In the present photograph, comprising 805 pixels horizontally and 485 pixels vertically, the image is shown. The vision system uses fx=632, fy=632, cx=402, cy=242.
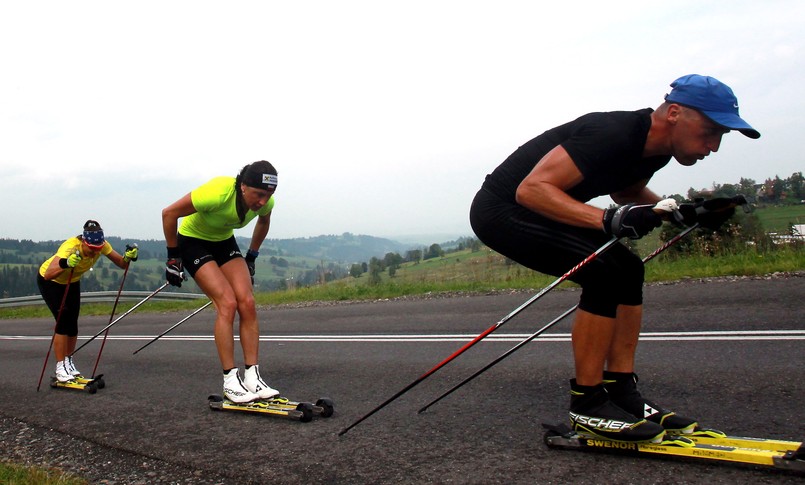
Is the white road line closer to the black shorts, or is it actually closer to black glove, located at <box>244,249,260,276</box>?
black glove, located at <box>244,249,260,276</box>

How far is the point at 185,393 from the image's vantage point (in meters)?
5.54

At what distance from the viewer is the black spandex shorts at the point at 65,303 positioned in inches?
266

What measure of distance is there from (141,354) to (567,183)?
7.18 metres

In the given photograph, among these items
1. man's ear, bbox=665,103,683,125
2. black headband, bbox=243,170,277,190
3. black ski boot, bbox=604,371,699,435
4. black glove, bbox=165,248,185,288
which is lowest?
black ski boot, bbox=604,371,699,435

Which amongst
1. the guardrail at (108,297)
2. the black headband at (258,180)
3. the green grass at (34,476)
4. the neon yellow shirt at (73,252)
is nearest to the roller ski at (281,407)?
the green grass at (34,476)

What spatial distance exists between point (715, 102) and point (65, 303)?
21.2ft

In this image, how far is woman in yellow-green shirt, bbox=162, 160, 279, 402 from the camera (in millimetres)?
4867

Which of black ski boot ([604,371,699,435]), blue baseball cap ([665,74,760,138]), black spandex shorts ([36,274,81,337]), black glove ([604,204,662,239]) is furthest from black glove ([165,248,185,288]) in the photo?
blue baseball cap ([665,74,760,138])

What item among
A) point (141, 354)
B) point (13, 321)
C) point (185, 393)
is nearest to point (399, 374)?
point (185, 393)

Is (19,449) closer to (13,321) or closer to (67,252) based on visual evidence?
(67,252)

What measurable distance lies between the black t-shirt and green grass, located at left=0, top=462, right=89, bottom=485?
2832 millimetres

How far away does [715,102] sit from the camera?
2965 millimetres

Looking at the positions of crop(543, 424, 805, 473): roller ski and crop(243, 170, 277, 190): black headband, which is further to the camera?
crop(243, 170, 277, 190): black headband

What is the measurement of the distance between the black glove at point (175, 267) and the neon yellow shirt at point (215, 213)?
0.20 metres
